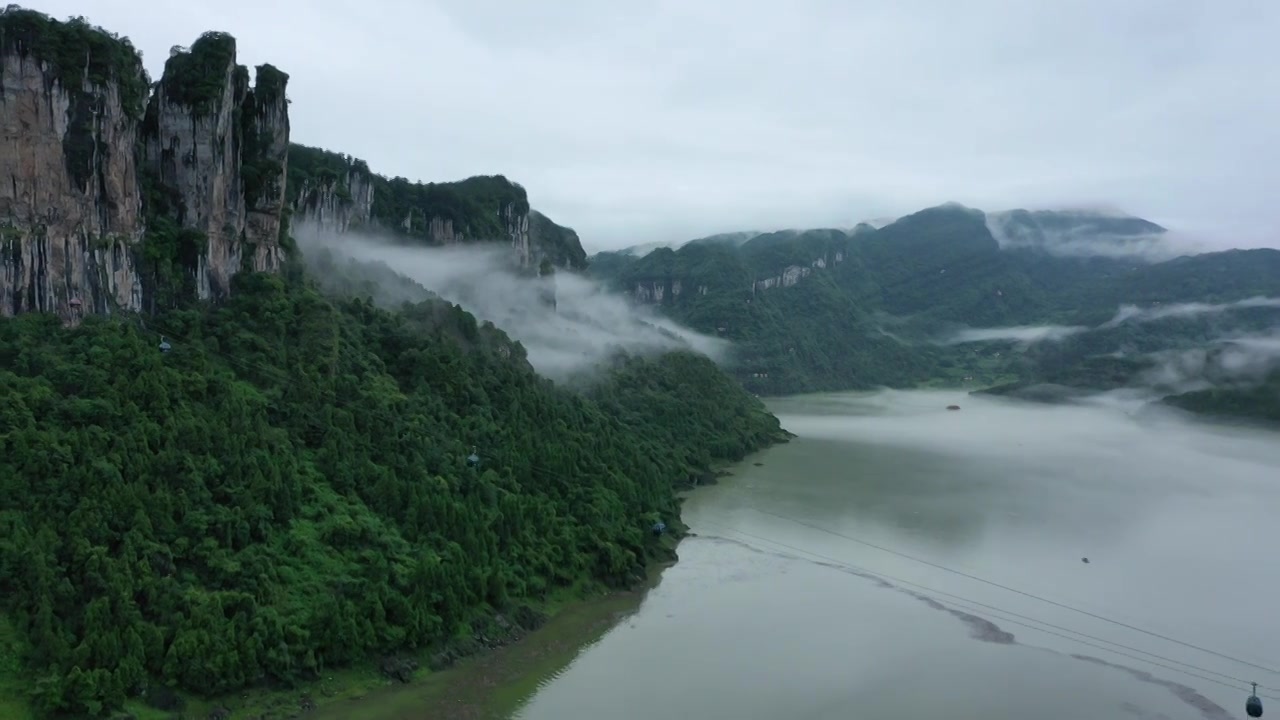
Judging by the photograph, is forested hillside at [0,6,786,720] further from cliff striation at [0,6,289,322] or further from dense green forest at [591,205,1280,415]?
dense green forest at [591,205,1280,415]

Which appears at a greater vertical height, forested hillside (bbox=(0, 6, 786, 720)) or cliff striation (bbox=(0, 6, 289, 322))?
cliff striation (bbox=(0, 6, 289, 322))

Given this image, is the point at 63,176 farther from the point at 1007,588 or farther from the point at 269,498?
the point at 1007,588

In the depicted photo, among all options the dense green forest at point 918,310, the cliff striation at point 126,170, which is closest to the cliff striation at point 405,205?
the cliff striation at point 126,170

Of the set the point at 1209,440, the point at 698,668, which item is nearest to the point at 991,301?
the point at 1209,440

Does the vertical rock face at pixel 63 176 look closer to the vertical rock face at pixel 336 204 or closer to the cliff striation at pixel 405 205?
the cliff striation at pixel 405 205

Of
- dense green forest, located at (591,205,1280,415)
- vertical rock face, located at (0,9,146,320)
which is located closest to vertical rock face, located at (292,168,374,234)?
vertical rock face, located at (0,9,146,320)
